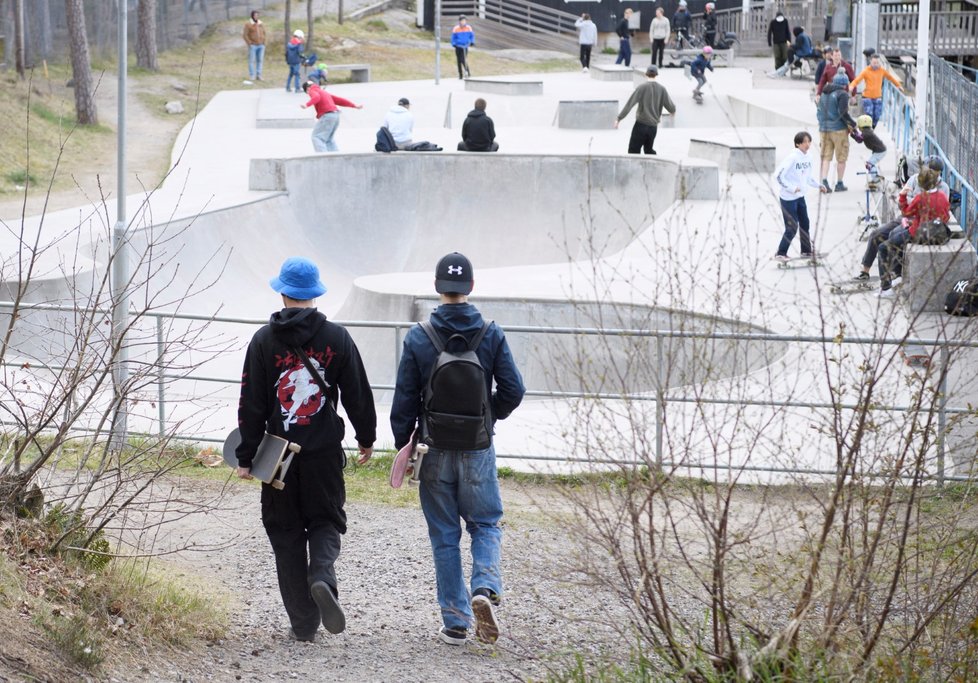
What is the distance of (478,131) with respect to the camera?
1981cm

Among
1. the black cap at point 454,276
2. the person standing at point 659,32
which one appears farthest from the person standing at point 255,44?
the black cap at point 454,276

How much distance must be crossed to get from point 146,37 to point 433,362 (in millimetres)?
31310

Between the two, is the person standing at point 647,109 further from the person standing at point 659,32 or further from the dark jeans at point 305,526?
the person standing at point 659,32

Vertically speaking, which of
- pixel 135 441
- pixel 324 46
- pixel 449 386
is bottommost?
pixel 135 441

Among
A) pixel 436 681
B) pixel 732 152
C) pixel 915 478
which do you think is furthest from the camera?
pixel 732 152

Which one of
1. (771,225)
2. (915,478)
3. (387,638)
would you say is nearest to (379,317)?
(771,225)

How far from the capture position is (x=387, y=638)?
228 inches

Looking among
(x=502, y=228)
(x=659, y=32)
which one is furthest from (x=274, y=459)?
(x=659, y=32)

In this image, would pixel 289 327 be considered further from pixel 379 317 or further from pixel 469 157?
pixel 469 157

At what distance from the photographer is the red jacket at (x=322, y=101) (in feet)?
65.9

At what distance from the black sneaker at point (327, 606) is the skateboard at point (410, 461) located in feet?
1.83

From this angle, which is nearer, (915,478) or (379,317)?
(915,478)

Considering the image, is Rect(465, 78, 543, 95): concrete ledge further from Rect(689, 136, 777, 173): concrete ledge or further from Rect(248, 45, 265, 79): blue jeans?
Rect(689, 136, 777, 173): concrete ledge

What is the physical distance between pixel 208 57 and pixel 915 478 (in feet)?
121
